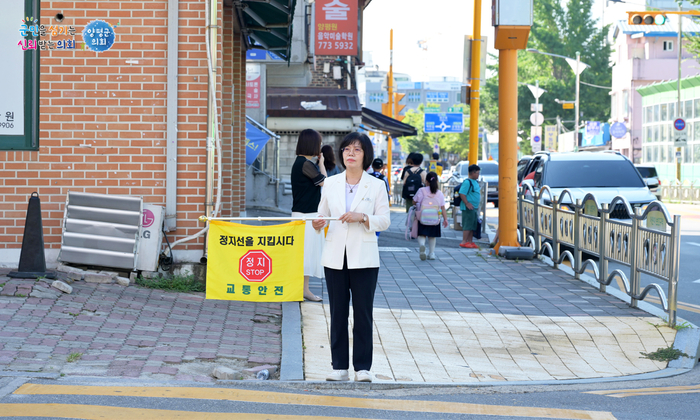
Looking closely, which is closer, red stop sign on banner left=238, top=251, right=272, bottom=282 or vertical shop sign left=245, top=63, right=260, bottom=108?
red stop sign on banner left=238, top=251, right=272, bottom=282

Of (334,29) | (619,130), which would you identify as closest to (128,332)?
(334,29)

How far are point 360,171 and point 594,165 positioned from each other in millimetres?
10612

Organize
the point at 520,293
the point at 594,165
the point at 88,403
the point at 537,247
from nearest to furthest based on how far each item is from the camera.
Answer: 1. the point at 88,403
2. the point at 520,293
3. the point at 537,247
4. the point at 594,165

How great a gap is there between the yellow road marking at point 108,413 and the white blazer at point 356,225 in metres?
1.13

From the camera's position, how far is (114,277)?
A: 8031mm

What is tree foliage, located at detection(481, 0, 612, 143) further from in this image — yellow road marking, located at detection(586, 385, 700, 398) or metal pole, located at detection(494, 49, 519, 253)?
yellow road marking, located at detection(586, 385, 700, 398)

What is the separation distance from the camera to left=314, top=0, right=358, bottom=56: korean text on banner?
19344 millimetres

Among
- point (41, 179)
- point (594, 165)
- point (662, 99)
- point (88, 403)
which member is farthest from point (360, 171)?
point (662, 99)

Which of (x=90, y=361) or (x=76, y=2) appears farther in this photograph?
(x=76, y=2)

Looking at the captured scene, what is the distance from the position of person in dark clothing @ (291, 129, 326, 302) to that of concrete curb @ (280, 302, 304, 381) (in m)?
0.66

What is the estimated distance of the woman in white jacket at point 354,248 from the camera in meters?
5.19

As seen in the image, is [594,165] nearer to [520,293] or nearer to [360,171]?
[520,293]

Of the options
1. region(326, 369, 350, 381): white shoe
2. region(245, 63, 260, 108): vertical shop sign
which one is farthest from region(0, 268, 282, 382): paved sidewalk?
region(245, 63, 260, 108): vertical shop sign

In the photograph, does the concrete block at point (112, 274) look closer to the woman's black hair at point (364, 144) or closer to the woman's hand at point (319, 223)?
the woman's hand at point (319, 223)
